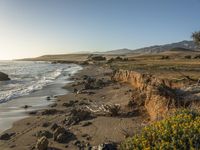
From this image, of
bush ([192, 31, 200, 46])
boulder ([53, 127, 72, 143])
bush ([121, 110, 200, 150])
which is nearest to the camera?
bush ([121, 110, 200, 150])

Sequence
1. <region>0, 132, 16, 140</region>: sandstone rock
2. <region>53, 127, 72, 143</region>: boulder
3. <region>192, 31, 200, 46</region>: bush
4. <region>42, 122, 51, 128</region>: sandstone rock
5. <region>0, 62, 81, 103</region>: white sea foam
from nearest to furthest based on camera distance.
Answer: <region>53, 127, 72, 143</region>: boulder → <region>0, 132, 16, 140</region>: sandstone rock → <region>42, 122, 51, 128</region>: sandstone rock → <region>0, 62, 81, 103</region>: white sea foam → <region>192, 31, 200, 46</region>: bush

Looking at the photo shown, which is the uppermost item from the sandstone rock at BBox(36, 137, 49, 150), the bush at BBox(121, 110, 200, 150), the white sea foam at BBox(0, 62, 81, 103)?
the bush at BBox(121, 110, 200, 150)

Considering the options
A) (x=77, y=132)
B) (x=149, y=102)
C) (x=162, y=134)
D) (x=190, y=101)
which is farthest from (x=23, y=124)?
(x=162, y=134)

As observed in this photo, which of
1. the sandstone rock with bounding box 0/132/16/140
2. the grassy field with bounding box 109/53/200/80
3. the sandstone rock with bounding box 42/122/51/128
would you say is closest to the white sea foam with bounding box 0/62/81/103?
the grassy field with bounding box 109/53/200/80

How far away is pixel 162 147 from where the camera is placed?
7734 millimetres

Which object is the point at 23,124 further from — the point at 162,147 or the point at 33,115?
the point at 162,147

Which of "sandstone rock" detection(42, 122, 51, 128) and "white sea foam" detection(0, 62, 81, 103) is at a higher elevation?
"sandstone rock" detection(42, 122, 51, 128)

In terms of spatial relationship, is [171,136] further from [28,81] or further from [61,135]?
[28,81]

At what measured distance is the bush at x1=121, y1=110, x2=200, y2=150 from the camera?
7723 mm

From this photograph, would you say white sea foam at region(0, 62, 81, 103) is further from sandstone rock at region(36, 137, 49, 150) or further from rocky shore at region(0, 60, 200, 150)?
sandstone rock at region(36, 137, 49, 150)

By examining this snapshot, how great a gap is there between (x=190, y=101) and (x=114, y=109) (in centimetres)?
455

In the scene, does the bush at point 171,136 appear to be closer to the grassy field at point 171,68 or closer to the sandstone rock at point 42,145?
the sandstone rock at point 42,145

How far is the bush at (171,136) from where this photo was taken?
25.3 feet

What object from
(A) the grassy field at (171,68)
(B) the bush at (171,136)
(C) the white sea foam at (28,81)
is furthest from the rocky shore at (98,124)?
(C) the white sea foam at (28,81)
